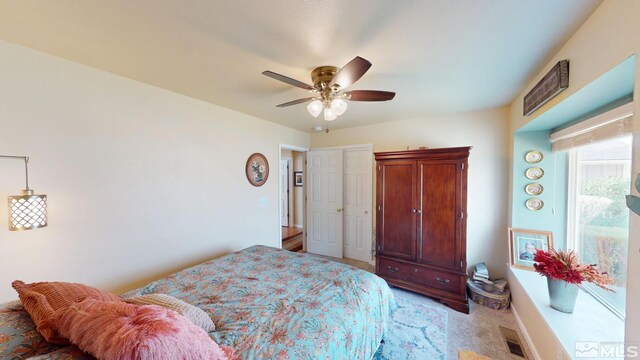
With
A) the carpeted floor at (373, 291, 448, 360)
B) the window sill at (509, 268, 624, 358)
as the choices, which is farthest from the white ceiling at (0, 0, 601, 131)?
the carpeted floor at (373, 291, 448, 360)

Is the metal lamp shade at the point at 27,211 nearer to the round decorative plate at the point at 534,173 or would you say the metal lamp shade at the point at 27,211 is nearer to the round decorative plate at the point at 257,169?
the round decorative plate at the point at 257,169

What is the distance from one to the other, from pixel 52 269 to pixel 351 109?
9.99 feet

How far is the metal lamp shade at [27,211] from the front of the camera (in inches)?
52.5

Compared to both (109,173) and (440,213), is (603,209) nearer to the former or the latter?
(440,213)

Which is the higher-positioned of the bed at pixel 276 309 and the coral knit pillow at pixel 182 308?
the coral knit pillow at pixel 182 308

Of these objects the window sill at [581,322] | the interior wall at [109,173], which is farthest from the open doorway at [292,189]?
the window sill at [581,322]

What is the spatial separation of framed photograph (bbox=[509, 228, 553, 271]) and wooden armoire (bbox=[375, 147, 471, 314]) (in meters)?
0.55

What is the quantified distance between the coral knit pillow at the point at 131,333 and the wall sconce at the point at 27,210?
997 mm

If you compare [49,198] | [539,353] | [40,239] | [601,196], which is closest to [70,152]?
[49,198]

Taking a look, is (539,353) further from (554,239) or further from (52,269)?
(52,269)

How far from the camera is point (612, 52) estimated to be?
1.04m

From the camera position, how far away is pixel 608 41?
1062 mm

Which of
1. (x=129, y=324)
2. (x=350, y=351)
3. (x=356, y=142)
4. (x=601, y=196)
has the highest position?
(x=356, y=142)

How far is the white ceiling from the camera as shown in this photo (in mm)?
1123
